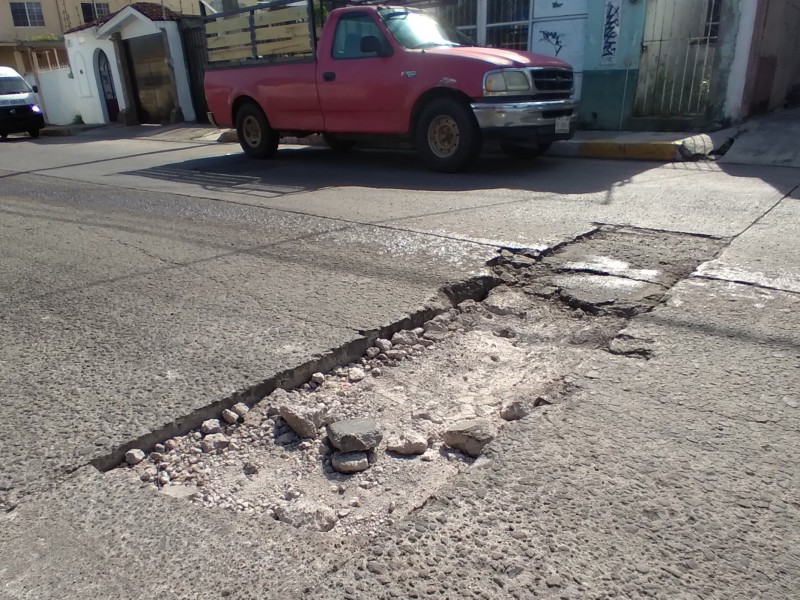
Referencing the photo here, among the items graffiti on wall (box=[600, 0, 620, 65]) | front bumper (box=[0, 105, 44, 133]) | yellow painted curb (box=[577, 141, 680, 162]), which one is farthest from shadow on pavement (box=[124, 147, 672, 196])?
front bumper (box=[0, 105, 44, 133])

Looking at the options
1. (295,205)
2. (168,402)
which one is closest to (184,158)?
(295,205)

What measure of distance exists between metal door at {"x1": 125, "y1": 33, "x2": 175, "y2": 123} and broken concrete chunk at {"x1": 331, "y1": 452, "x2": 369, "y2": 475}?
2150cm

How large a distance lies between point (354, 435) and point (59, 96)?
29.7 meters

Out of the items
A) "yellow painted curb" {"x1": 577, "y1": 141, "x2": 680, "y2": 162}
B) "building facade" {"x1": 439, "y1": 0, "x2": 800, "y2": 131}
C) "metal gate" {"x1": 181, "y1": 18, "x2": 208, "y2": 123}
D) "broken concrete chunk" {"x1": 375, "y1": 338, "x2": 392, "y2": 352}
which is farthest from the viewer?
"metal gate" {"x1": 181, "y1": 18, "x2": 208, "y2": 123}

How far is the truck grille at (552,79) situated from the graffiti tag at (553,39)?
3688 millimetres

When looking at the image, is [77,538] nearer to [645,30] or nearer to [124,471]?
[124,471]

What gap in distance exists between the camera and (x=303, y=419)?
2.72 m

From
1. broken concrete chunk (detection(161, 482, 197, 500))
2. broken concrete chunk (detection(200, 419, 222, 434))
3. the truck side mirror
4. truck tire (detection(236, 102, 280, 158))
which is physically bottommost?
broken concrete chunk (detection(161, 482, 197, 500))

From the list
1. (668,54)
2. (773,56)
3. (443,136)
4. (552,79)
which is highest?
(668,54)

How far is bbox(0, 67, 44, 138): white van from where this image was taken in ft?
67.3

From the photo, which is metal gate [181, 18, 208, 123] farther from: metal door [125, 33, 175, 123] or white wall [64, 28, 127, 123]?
white wall [64, 28, 127, 123]

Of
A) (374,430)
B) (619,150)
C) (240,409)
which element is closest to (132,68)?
(619,150)

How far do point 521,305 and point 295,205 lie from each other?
3.61 m

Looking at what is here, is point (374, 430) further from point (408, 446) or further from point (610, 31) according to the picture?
point (610, 31)
